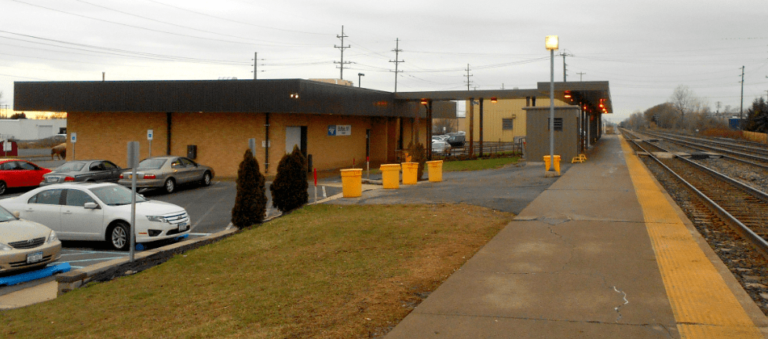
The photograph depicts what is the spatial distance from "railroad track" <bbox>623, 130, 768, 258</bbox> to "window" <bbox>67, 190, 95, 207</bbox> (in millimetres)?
12966

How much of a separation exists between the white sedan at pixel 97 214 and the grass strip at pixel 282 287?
169 centimetres

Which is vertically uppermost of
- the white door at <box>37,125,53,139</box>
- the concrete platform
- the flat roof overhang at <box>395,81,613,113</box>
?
the flat roof overhang at <box>395,81,613,113</box>

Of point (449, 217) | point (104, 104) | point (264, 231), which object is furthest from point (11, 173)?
point (449, 217)

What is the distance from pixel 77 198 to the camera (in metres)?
13.2

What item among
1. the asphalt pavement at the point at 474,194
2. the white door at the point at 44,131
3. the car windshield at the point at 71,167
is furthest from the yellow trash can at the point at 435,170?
the white door at the point at 44,131

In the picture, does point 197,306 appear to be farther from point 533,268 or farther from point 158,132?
point 158,132

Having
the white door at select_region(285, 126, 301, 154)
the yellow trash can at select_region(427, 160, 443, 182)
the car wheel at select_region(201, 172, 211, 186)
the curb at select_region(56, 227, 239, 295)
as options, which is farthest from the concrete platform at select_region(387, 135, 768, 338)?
the white door at select_region(285, 126, 301, 154)

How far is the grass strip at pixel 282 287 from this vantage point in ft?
20.4

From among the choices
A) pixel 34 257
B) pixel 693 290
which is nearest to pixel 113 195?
pixel 34 257

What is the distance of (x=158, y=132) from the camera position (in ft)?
103

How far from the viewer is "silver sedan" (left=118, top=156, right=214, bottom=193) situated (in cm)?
2208

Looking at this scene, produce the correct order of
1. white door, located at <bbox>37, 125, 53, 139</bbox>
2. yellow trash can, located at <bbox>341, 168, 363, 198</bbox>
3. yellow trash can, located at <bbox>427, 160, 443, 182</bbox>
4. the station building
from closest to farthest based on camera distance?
yellow trash can, located at <bbox>341, 168, 363, 198</bbox> < yellow trash can, located at <bbox>427, 160, 443, 182</bbox> < the station building < white door, located at <bbox>37, 125, 53, 139</bbox>

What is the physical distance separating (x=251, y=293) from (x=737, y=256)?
747 cm

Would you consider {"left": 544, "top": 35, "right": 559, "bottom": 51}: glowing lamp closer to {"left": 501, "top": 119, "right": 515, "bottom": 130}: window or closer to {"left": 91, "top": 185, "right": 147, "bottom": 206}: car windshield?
{"left": 91, "top": 185, "right": 147, "bottom": 206}: car windshield
